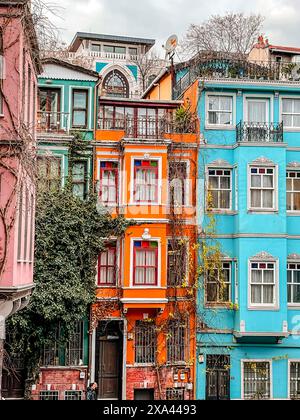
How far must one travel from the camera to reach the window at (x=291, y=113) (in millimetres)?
25000

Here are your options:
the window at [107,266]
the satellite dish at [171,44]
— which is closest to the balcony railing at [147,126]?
the window at [107,266]

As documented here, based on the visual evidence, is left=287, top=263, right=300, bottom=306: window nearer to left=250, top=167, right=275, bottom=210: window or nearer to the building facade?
the building facade

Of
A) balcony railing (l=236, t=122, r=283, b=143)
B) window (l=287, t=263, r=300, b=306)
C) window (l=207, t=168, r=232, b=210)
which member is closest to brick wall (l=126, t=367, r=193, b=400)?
window (l=287, t=263, r=300, b=306)

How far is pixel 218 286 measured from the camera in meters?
23.9

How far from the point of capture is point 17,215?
13.3 metres

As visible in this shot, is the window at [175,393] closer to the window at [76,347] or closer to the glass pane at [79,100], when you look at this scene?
the window at [76,347]

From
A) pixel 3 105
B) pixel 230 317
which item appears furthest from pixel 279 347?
pixel 3 105

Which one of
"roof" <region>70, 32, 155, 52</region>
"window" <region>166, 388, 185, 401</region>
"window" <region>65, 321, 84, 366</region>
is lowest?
"window" <region>166, 388, 185, 401</region>

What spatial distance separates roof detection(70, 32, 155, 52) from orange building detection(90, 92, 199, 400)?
25944mm

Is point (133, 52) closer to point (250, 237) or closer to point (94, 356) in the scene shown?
point (250, 237)

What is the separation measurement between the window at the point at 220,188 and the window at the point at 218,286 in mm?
2234

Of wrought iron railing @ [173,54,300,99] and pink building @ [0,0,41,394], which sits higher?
wrought iron railing @ [173,54,300,99]

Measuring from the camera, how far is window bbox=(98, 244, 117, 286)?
23594 millimetres

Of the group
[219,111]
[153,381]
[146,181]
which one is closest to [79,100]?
[146,181]
